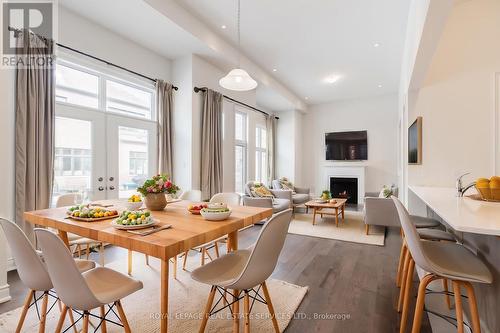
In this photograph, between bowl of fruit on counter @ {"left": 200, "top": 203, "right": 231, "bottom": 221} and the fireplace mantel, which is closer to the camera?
bowl of fruit on counter @ {"left": 200, "top": 203, "right": 231, "bottom": 221}

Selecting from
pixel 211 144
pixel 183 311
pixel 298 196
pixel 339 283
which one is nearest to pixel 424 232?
pixel 339 283

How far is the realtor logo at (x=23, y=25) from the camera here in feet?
8.77

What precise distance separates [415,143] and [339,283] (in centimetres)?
210

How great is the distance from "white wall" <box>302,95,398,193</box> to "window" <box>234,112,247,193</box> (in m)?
3.05

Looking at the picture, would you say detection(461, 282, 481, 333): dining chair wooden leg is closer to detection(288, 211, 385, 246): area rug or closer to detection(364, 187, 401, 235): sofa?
detection(288, 211, 385, 246): area rug

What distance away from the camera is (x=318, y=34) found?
4.26 m

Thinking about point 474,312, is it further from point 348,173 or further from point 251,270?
point 348,173

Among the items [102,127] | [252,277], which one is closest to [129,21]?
[102,127]

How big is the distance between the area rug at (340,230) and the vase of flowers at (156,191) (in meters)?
2.95

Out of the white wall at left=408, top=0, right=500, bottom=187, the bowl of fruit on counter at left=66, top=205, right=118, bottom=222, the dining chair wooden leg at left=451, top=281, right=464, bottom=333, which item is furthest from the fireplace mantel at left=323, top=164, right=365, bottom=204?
the bowl of fruit on counter at left=66, top=205, right=118, bottom=222

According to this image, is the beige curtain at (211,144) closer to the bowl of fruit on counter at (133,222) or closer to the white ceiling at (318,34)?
the white ceiling at (318,34)

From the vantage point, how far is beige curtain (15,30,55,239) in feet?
9.07

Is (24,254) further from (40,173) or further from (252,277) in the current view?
(40,173)

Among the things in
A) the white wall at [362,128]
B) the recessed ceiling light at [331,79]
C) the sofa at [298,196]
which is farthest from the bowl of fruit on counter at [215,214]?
the white wall at [362,128]
